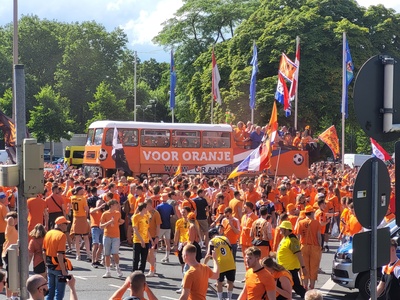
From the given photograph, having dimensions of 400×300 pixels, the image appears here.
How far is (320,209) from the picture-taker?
16938 millimetres

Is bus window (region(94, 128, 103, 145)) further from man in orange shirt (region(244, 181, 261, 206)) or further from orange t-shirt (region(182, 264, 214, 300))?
orange t-shirt (region(182, 264, 214, 300))

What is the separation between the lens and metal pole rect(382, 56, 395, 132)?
572 centimetres

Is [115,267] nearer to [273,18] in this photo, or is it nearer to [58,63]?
[273,18]

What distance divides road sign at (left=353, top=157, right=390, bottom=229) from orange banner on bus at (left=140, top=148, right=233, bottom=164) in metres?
29.2

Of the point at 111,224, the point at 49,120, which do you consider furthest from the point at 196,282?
the point at 49,120

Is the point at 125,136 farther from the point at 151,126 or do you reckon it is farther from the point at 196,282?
the point at 196,282

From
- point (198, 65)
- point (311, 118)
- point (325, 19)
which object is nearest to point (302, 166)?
point (311, 118)

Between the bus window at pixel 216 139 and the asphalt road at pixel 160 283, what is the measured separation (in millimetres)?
17917

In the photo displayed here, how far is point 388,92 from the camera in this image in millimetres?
5785

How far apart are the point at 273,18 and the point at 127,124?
22306 mm

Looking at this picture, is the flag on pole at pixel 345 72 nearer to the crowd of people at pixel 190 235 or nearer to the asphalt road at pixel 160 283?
the crowd of people at pixel 190 235

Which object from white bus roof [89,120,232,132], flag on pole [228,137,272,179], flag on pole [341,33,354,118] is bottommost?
flag on pole [228,137,272,179]

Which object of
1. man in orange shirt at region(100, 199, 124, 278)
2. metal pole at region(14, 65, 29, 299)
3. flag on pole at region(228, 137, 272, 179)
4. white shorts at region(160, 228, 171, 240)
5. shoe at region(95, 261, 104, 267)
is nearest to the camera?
metal pole at region(14, 65, 29, 299)

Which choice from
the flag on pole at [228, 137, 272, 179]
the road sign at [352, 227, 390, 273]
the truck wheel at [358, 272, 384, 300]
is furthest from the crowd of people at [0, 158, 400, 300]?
the road sign at [352, 227, 390, 273]
